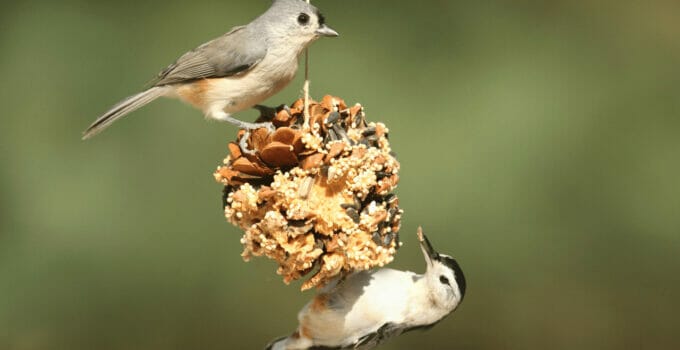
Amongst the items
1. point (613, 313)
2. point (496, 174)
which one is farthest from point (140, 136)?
point (613, 313)

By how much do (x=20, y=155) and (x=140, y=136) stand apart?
0.36 metres

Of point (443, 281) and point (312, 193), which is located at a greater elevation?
point (312, 193)

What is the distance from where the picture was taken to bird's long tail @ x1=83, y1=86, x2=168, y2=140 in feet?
4.84

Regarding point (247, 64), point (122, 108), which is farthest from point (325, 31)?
point (122, 108)

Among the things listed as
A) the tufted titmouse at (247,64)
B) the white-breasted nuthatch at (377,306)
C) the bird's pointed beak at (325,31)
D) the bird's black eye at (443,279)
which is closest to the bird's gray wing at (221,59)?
the tufted titmouse at (247,64)

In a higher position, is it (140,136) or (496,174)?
(140,136)

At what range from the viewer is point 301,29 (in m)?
1.43

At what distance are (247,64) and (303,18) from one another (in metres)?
0.13

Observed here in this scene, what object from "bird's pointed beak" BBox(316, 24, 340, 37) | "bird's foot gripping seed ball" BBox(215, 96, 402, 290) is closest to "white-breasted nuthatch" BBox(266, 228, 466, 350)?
"bird's foot gripping seed ball" BBox(215, 96, 402, 290)

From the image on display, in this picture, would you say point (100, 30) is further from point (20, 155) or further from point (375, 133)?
point (375, 133)

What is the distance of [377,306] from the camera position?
161cm

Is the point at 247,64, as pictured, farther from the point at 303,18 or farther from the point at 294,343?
the point at 294,343

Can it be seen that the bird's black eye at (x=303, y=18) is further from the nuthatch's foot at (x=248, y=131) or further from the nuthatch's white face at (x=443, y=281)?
the nuthatch's white face at (x=443, y=281)

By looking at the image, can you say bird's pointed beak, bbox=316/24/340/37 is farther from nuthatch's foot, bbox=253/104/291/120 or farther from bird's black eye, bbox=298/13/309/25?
nuthatch's foot, bbox=253/104/291/120
